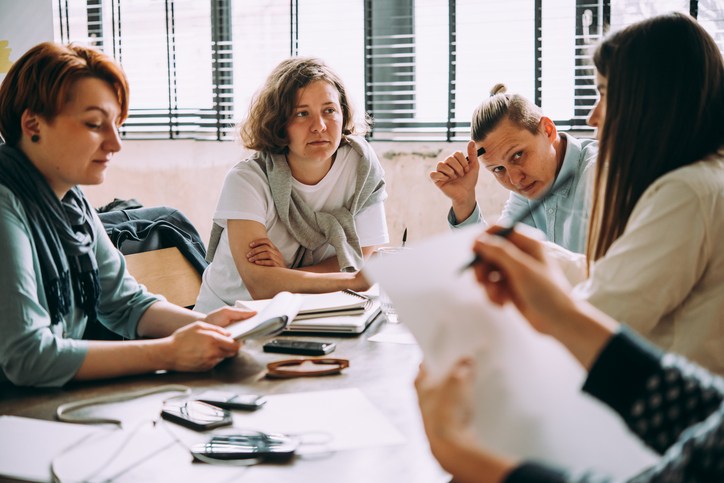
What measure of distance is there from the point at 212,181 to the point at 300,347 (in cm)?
234

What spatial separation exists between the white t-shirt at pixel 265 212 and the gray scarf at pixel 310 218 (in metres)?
0.03

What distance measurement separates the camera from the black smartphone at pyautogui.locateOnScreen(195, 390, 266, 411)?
1128mm

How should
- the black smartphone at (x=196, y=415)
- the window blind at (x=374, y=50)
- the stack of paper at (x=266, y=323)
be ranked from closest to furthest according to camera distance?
the black smartphone at (x=196, y=415) < the stack of paper at (x=266, y=323) < the window blind at (x=374, y=50)

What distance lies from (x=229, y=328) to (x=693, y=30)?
3.21 feet

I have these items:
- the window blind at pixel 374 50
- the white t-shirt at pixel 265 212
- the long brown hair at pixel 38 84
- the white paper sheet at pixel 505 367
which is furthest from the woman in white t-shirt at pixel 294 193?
the white paper sheet at pixel 505 367

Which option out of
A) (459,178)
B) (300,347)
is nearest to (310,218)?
(459,178)

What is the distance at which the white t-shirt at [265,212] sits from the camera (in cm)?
227

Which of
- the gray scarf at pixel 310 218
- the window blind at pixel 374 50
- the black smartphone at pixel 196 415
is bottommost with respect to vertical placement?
the black smartphone at pixel 196 415

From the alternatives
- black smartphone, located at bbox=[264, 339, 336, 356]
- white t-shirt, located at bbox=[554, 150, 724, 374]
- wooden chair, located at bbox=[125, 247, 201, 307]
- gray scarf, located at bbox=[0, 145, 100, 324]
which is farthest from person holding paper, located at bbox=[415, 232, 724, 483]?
wooden chair, located at bbox=[125, 247, 201, 307]

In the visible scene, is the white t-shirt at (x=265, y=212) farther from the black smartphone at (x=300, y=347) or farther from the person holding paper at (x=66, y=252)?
the black smartphone at (x=300, y=347)

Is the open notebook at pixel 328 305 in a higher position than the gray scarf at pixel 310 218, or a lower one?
lower

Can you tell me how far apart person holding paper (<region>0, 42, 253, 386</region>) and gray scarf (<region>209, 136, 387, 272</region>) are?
64cm

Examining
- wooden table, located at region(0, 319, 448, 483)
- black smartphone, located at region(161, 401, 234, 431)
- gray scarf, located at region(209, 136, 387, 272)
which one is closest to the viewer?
wooden table, located at region(0, 319, 448, 483)

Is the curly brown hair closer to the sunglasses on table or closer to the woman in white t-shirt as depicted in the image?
the woman in white t-shirt
